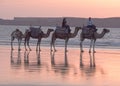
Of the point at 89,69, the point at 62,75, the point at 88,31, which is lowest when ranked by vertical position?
the point at 62,75

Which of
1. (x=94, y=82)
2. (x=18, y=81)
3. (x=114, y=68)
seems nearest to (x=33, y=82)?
(x=18, y=81)

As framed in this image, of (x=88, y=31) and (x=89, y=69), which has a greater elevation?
(x=88, y=31)

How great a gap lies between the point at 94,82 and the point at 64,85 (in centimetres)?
122

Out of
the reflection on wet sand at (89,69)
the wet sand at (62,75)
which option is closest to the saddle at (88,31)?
the reflection on wet sand at (89,69)

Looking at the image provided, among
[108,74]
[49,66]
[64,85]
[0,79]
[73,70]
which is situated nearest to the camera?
[64,85]

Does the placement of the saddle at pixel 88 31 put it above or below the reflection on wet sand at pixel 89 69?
above

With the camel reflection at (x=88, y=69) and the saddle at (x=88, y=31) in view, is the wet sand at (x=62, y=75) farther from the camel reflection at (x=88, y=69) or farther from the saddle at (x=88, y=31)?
the saddle at (x=88, y=31)

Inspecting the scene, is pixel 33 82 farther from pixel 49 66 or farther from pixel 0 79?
pixel 49 66

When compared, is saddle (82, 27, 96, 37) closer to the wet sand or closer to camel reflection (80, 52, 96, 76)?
camel reflection (80, 52, 96, 76)

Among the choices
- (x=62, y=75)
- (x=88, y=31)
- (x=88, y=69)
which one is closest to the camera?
(x=62, y=75)

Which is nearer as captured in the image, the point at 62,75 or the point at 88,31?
the point at 62,75

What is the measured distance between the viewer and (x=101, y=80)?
653 inches

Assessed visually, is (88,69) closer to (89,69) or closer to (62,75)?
(89,69)

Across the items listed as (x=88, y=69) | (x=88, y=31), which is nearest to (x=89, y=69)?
(x=88, y=69)
